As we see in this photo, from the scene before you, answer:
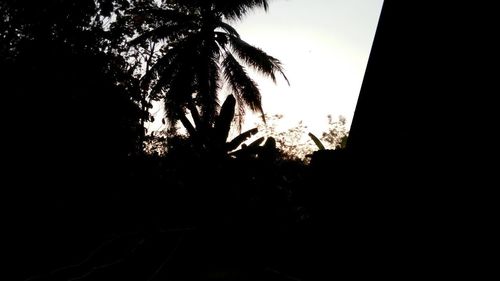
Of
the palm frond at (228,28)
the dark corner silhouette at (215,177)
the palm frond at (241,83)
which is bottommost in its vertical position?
the dark corner silhouette at (215,177)

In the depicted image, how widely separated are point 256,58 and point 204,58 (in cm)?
187

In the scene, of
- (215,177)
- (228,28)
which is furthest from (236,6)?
(215,177)

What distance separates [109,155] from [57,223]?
1294mm

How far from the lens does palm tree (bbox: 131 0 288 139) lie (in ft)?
32.5

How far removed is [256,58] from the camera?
1024 centimetres

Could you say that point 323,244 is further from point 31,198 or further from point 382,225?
point 31,198

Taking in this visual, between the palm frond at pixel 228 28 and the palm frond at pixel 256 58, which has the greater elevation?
the palm frond at pixel 228 28

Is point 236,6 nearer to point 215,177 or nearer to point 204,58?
point 204,58

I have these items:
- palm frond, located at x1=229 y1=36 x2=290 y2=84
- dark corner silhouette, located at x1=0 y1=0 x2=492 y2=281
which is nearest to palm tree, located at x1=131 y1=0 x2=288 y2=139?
palm frond, located at x1=229 y1=36 x2=290 y2=84

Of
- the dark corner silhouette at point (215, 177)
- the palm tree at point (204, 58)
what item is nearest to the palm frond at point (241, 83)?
the palm tree at point (204, 58)

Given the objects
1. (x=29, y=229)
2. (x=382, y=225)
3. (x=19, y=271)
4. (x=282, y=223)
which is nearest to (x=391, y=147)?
(x=382, y=225)

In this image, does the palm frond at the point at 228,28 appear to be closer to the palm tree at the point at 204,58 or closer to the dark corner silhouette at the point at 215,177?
the palm tree at the point at 204,58

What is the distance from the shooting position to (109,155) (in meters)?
4.35

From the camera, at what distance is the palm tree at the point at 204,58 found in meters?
9.90
